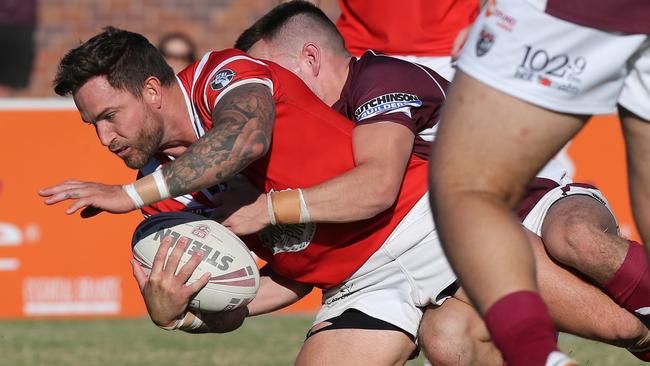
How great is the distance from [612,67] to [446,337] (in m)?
1.95

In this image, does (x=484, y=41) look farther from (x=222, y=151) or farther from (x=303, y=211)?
(x=303, y=211)

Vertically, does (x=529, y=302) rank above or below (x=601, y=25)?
below

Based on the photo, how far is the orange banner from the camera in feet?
30.7

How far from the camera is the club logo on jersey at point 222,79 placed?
14.5 ft

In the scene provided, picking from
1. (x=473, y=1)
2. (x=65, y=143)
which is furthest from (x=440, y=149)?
(x=65, y=143)

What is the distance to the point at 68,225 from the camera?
9430 millimetres

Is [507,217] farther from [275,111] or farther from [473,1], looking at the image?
[473,1]

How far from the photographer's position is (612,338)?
15.6ft

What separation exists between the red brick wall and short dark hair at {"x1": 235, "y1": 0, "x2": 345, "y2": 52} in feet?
26.5

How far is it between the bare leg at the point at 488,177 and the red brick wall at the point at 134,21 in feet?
35.0

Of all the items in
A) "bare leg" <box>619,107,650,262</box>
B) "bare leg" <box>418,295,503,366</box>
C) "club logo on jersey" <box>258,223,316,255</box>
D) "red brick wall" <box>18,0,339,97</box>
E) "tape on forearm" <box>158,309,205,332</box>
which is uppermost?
"bare leg" <box>619,107,650,262</box>

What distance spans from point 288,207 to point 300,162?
0.98 ft

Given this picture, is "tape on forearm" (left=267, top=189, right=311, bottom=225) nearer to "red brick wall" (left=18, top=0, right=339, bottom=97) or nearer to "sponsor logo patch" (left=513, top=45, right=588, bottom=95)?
"sponsor logo patch" (left=513, top=45, right=588, bottom=95)

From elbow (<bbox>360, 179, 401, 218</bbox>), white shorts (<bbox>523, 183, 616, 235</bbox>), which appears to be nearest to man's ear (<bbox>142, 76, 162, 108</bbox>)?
elbow (<bbox>360, 179, 401, 218</bbox>)
